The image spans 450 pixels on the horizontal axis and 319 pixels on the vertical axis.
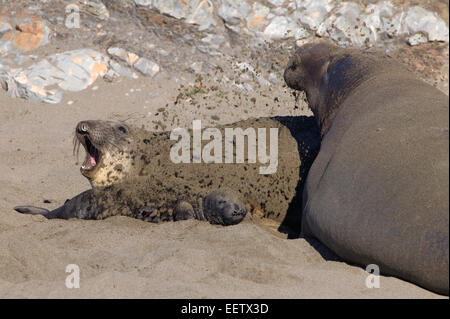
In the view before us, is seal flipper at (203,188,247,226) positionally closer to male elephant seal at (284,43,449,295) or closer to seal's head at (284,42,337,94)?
male elephant seal at (284,43,449,295)

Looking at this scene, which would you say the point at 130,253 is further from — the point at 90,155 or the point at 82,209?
the point at 90,155

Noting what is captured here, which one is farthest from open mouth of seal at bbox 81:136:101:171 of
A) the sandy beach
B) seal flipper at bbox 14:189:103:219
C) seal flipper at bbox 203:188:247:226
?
seal flipper at bbox 203:188:247:226

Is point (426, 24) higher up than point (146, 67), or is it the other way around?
point (426, 24)

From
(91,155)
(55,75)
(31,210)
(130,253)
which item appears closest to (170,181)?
(91,155)

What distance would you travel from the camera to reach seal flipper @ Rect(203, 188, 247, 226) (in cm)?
433

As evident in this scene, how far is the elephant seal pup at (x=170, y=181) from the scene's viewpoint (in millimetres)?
4598

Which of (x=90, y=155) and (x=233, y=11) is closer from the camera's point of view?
(x=90, y=155)

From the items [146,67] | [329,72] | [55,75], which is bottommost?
[329,72]

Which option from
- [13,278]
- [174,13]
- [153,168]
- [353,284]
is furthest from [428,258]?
[174,13]

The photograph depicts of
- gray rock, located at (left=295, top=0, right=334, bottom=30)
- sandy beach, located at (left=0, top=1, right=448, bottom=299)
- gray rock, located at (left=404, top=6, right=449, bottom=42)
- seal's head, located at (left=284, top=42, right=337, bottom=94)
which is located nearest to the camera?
sandy beach, located at (left=0, top=1, right=448, bottom=299)

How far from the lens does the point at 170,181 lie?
15.8 feet

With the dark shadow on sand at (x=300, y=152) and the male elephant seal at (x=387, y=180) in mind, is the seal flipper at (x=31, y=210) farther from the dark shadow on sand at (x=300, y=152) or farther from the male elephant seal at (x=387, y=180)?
the male elephant seal at (x=387, y=180)

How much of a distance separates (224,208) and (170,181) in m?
0.67

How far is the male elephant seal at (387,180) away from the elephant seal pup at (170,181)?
0.56 meters
